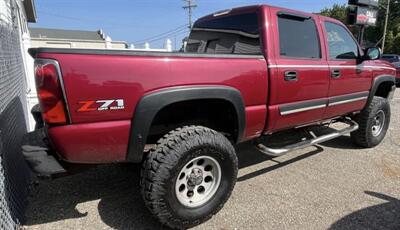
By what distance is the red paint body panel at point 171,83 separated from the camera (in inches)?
86.5

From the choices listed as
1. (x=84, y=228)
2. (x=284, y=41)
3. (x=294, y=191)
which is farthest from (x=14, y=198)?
(x=284, y=41)

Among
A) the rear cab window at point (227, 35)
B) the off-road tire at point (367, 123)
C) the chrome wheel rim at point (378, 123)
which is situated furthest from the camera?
the chrome wheel rim at point (378, 123)

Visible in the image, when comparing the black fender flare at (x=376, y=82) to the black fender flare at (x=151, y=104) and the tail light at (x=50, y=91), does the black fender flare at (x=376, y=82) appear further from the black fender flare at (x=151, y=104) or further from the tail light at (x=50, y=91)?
the tail light at (x=50, y=91)

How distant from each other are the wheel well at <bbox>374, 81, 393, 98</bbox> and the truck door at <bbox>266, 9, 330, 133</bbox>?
6.62 feet

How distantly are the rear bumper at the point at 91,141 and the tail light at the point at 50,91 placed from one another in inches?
3.3

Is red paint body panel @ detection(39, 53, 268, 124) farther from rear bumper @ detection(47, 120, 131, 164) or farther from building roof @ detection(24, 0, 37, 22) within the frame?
building roof @ detection(24, 0, 37, 22)

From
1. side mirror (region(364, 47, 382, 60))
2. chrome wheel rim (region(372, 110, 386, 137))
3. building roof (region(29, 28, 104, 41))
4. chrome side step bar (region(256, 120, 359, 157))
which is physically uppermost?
building roof (region(29, 28, 104, 41))

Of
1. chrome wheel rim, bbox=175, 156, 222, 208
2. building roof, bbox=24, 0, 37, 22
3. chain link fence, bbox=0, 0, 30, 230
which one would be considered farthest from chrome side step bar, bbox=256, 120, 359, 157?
building roof, bbox=24, 0, 37, 22

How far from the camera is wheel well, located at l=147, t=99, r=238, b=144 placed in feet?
9.78

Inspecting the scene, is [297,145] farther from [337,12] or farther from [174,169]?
[337,12]

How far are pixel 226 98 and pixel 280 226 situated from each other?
4.16 feet

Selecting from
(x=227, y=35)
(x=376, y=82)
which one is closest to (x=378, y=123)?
(x=376, y=82)

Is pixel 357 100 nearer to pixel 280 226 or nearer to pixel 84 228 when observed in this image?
pixel 280 226

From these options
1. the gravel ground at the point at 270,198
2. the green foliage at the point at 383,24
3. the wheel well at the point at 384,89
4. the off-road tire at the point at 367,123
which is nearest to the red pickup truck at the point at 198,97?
the gravel ground at the point at 270,198
